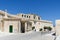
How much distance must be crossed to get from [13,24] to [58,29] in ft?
72.8

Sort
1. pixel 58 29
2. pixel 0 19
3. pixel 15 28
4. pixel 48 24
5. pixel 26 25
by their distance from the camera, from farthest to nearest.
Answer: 1. pixel 48 24
2. pixel 26 25
3. pixel 0 19
4. pixel 15 28
5. pixel 58 29

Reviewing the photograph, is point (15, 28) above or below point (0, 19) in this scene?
below

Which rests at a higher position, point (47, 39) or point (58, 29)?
point (58, 29)

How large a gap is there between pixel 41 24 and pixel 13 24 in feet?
51.1

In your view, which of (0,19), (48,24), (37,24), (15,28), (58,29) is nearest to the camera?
(58,29)

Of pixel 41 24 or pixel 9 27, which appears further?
pixel 41 24

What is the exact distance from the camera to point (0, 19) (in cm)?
2972

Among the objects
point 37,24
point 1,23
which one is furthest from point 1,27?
point 37,24

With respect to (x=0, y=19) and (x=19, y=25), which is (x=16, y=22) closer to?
(x=19, y=25)

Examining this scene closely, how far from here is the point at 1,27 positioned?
28625mm

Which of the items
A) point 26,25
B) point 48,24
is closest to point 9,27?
point 26,25

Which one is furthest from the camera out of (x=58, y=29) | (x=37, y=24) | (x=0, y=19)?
(x=37, y=24)

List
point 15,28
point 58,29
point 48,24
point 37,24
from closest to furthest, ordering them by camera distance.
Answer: point 58,29, point 15,28, point 37,24, point 48,24

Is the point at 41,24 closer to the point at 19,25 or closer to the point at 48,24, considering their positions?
the point at 48,24
